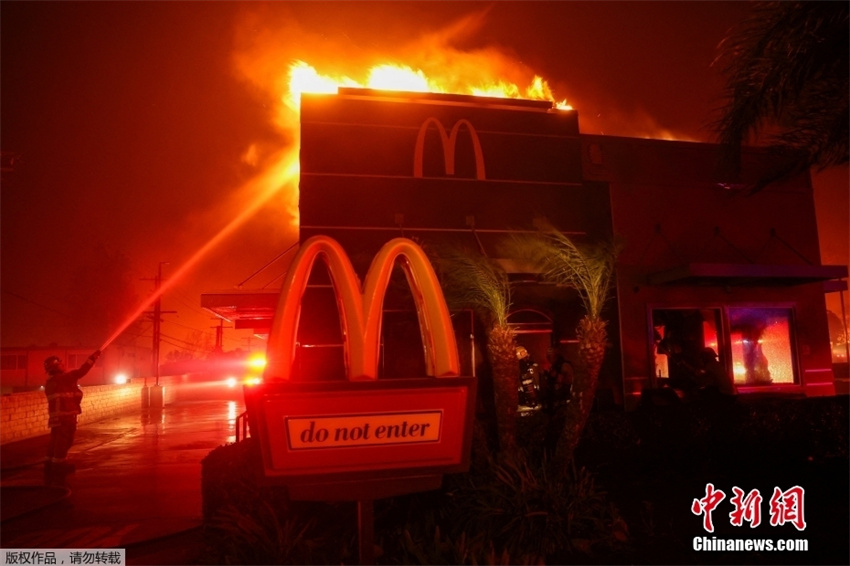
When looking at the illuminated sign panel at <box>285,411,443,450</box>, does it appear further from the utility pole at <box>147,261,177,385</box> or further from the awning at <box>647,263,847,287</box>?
the utility pole at <box>147,261,177,385</box>

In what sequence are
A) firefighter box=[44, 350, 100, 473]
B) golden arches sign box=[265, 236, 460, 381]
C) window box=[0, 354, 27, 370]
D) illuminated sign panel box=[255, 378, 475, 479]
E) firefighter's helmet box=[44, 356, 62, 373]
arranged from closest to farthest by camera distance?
illuminated sign panel box=[255, 378, 475, 479]
golden arches sign box=[265, 236, 460, 381]
firefighter box=[44, 350, 100, 473]
firefighter's helmet box=[44, 356, 62, 373]
window box=[0, 354, 27, 370]

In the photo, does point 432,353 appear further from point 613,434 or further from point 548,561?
point 613,434

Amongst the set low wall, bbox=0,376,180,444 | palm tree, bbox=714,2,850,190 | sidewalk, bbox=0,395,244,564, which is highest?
palm tree, bbox=714,2,850,190

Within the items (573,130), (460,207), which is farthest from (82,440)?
(573,130)

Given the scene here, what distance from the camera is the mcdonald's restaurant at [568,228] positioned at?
10469mm

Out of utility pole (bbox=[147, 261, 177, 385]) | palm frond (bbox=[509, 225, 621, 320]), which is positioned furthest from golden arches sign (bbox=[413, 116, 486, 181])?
utility pole (bbox=[147, 261, 177, 385])

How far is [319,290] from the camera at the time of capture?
33.5ft

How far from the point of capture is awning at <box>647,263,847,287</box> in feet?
31.9

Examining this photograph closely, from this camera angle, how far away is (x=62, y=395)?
31.3 ft

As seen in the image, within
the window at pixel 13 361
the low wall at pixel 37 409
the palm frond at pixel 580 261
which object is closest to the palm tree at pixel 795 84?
the palm frond at pixel 580 261

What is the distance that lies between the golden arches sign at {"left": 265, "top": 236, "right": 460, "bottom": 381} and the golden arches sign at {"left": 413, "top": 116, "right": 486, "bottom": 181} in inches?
280

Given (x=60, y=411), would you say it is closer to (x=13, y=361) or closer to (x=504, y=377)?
(x=504, y=377)

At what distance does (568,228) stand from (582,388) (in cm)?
551

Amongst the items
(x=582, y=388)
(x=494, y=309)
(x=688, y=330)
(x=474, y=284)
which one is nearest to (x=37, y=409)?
(x=474, y=284)
